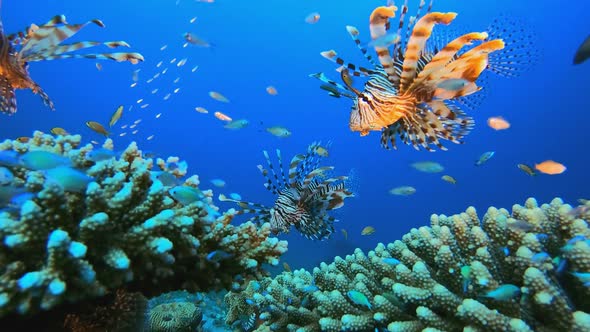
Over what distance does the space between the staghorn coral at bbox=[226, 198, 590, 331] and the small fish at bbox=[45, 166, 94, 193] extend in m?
1.47

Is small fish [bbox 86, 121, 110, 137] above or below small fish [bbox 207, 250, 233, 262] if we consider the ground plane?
above

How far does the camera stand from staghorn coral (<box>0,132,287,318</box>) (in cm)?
130

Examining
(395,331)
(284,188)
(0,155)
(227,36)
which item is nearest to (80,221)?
(0,155)

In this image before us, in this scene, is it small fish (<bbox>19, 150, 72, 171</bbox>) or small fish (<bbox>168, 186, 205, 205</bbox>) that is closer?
small fish (<bbox>19, 150, 72, 171</bbox>)

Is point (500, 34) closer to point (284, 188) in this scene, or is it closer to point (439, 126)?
point (439, 126)

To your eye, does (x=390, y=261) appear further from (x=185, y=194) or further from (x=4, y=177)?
(x=4, y=177)

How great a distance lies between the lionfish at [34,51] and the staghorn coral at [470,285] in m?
2.00

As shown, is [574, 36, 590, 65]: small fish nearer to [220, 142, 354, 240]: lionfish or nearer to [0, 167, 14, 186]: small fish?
[0, 167, 14, 186]: small fish

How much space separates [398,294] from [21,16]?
145 feet

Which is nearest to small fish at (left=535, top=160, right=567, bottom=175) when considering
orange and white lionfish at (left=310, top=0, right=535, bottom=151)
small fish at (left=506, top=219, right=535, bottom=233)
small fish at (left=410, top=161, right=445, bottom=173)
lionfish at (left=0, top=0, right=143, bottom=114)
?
small fish at (left=410, top=161, right=445, bottom=173)

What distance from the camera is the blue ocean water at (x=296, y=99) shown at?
104ft

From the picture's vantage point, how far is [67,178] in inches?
56.2

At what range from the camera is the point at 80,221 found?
1.52m

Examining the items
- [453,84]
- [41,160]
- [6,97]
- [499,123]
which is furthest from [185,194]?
[499,123]
